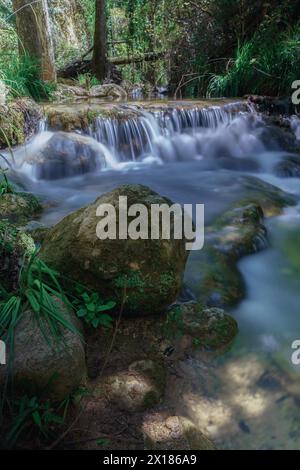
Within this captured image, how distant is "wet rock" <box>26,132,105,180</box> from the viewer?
17.8 ft

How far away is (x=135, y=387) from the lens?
6.57 ft

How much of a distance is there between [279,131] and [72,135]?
376 cm

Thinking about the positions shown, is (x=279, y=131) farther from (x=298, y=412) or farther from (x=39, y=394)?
(x=39, y=394)

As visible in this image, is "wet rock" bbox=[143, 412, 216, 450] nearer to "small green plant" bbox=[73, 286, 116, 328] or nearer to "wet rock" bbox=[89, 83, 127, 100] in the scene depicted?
"small green plant" bbox=[73, 286, 116, 328]

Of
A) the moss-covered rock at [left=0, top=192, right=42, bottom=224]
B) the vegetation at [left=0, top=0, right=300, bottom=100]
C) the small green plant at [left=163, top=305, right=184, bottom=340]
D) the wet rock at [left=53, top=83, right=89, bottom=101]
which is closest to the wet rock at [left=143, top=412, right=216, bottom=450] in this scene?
the small green plant at [left=163, top=305, right=184, bottom=340]

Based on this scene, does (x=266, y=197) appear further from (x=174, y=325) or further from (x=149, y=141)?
(x=174, y=325)

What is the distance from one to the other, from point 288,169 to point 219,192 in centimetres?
170

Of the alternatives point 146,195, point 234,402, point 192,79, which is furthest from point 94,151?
point 192,79

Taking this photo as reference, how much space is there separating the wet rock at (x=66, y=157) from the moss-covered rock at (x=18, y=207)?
1.37 m

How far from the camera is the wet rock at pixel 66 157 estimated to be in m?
5.42

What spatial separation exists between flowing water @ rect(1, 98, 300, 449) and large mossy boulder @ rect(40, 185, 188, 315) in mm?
465

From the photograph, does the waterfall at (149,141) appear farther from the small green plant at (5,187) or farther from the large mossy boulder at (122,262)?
the large mossy boulder at (122,262)

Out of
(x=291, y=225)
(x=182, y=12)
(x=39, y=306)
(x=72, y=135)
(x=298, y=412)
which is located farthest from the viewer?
(x=182, y=12)

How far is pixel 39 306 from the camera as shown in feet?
6.42
